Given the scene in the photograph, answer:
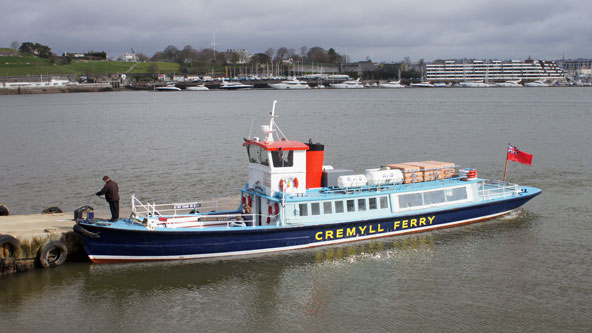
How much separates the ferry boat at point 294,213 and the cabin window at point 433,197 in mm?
45

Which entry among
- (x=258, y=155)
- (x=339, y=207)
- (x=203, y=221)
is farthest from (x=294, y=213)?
(x=203, y=221)

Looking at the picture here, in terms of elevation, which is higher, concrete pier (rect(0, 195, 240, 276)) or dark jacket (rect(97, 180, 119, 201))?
dark jacket (rect(97, 180, 119, 201))

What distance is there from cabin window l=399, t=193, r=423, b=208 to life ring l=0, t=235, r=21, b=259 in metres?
15.1

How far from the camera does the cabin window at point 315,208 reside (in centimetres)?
2193

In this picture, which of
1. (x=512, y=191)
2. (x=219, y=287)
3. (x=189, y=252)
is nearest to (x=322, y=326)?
(x=219, y=287)

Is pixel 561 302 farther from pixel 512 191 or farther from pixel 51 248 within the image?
pixel 51 248

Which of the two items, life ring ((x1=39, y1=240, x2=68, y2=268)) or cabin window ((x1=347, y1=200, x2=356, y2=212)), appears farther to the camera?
cabin window ((x1=347, y1=200, x2=356, y2=212))

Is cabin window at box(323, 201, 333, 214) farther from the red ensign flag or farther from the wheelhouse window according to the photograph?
the red ensign flag

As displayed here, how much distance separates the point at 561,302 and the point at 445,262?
14.9ft

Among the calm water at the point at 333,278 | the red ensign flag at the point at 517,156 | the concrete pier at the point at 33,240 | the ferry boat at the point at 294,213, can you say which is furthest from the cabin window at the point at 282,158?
the red ensign flag at the point at 517,156

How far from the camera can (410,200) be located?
2398 centimetres

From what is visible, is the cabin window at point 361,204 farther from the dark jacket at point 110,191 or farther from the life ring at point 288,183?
the dark jacket at point 110,191

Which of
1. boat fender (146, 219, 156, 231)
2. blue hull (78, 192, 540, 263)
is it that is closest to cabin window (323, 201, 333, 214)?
blue hull (78, 192, 540, 263)

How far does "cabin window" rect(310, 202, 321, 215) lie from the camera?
71.9 feet
